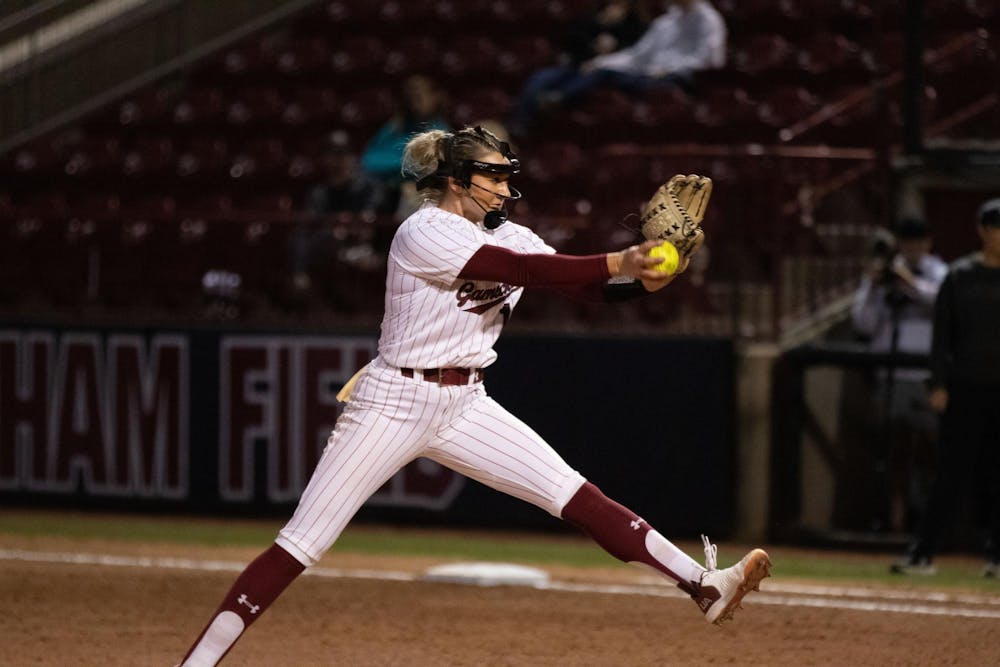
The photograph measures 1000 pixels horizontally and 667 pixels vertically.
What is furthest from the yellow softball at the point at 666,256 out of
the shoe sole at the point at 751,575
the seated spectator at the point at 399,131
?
the seated spectator at the point at 399,131

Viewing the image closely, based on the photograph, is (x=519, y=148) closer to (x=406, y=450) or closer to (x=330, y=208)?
(x=330, y=208)

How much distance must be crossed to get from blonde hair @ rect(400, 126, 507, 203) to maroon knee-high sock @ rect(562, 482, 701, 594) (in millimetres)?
1099

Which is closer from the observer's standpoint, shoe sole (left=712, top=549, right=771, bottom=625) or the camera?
shoe sole (left=712, top=549, right=771, bottom=625)

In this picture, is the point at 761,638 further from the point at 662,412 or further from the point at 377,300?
the point at 377,300

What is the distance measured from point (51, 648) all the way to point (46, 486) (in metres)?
5.54

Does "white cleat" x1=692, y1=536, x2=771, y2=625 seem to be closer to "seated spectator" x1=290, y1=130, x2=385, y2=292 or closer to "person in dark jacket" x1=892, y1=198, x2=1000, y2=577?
"person in dark jacket" x1=892, y1=198, x2=1000, y2=577

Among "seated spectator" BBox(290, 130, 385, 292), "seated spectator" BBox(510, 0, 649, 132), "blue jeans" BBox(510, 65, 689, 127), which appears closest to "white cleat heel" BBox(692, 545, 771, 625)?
"seated spectator" BBox(290, 130, 385, 292)

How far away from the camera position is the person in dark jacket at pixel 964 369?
8.76 metres

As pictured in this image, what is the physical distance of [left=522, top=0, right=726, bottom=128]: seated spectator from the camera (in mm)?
13258

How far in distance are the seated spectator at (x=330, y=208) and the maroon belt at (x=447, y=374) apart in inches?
225

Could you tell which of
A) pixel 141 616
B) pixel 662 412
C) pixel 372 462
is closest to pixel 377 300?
pixel 662 412

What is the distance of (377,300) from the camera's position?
11.4 metres

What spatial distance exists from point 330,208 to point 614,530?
6.98m

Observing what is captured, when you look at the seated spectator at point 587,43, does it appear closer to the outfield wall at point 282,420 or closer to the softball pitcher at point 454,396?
the outfield wall at point 282,420
